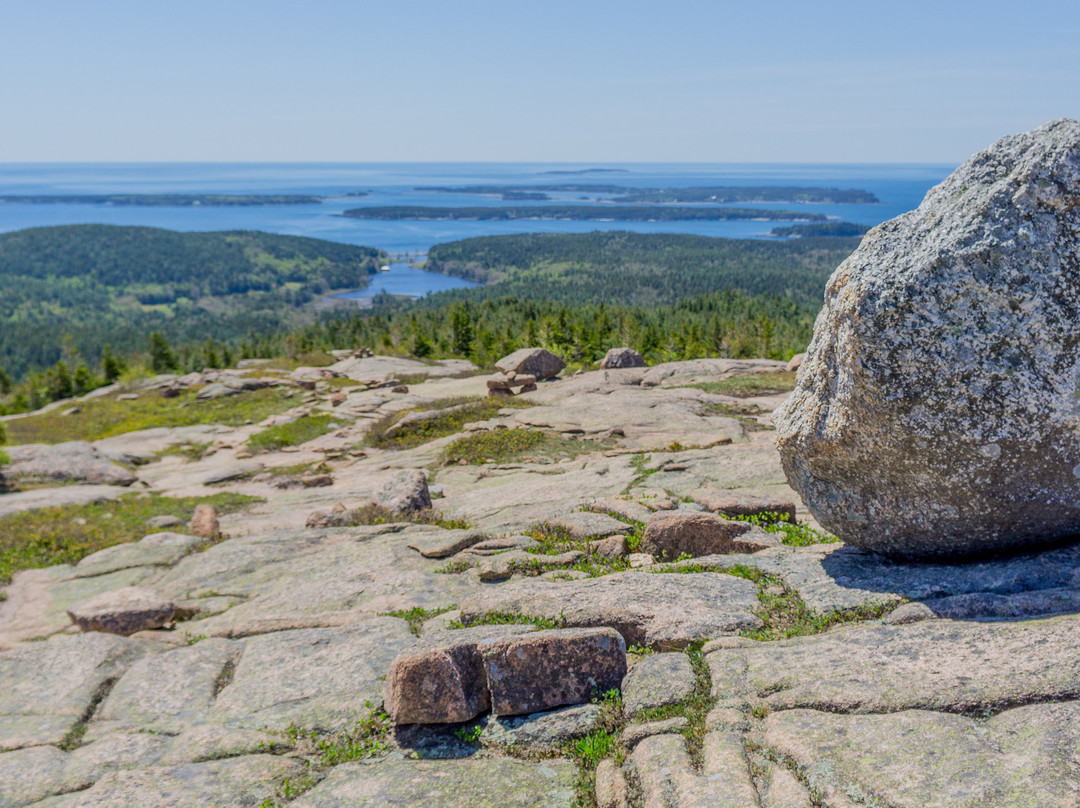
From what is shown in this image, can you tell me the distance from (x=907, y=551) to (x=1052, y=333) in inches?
128

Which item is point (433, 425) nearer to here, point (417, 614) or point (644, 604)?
point (417, 614)

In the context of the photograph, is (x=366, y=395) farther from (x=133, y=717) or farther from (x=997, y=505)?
(x=997, y=505)

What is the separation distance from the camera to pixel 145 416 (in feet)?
150

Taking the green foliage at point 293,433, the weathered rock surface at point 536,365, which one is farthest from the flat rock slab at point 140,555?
the weathered rock surface at point 536,365

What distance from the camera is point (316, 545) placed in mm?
16078

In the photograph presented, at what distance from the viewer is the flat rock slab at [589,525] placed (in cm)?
1332

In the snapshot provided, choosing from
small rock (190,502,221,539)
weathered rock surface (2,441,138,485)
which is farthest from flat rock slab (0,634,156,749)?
weathered rock surface (2,441,138,485)

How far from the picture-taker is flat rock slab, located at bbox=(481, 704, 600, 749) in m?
7.05

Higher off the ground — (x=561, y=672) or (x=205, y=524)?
(x=561, y=672)

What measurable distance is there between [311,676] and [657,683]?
4.87 metres

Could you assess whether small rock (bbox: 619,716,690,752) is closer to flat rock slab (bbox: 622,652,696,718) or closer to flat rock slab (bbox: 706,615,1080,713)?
flat rock slab (bbox: 622,652,696,718)

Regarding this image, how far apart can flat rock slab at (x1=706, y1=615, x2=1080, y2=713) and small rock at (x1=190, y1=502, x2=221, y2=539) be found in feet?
53.1

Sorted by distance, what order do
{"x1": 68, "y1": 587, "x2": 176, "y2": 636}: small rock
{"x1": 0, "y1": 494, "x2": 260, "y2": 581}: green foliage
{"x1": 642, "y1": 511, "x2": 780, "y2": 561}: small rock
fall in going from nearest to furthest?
{"x1": 642, "y1": 511, "x2": 780, "y2": 561}: small rock, {"x1": 68, "y1": 587, "x2": 176, "y2": 636}: small rock, {"x1": 0, "y1": 494, "x2": 260, "y2": 581}: green foliage

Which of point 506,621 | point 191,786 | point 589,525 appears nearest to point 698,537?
point 589,525
